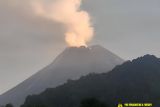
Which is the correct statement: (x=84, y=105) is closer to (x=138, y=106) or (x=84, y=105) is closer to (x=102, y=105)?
(x=102, y=105)

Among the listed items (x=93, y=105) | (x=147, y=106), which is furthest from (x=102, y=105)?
(x=147, y=106)

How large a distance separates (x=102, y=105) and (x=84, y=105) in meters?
6.28

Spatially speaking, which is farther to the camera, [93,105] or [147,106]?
[93,105]

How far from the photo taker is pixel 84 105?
Result: 156 m

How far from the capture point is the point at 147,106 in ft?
422

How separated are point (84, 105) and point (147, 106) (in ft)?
106

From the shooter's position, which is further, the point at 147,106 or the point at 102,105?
the point at 102,105

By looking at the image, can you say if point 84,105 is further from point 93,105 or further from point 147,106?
point 147,106

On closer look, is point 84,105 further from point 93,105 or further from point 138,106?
point 138,106

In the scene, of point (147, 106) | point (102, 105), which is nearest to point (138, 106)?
point (147, 106)

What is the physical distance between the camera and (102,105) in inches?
6053

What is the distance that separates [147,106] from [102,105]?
90.9 feet

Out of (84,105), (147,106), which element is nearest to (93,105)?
(84,105)

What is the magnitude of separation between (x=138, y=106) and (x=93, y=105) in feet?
105
